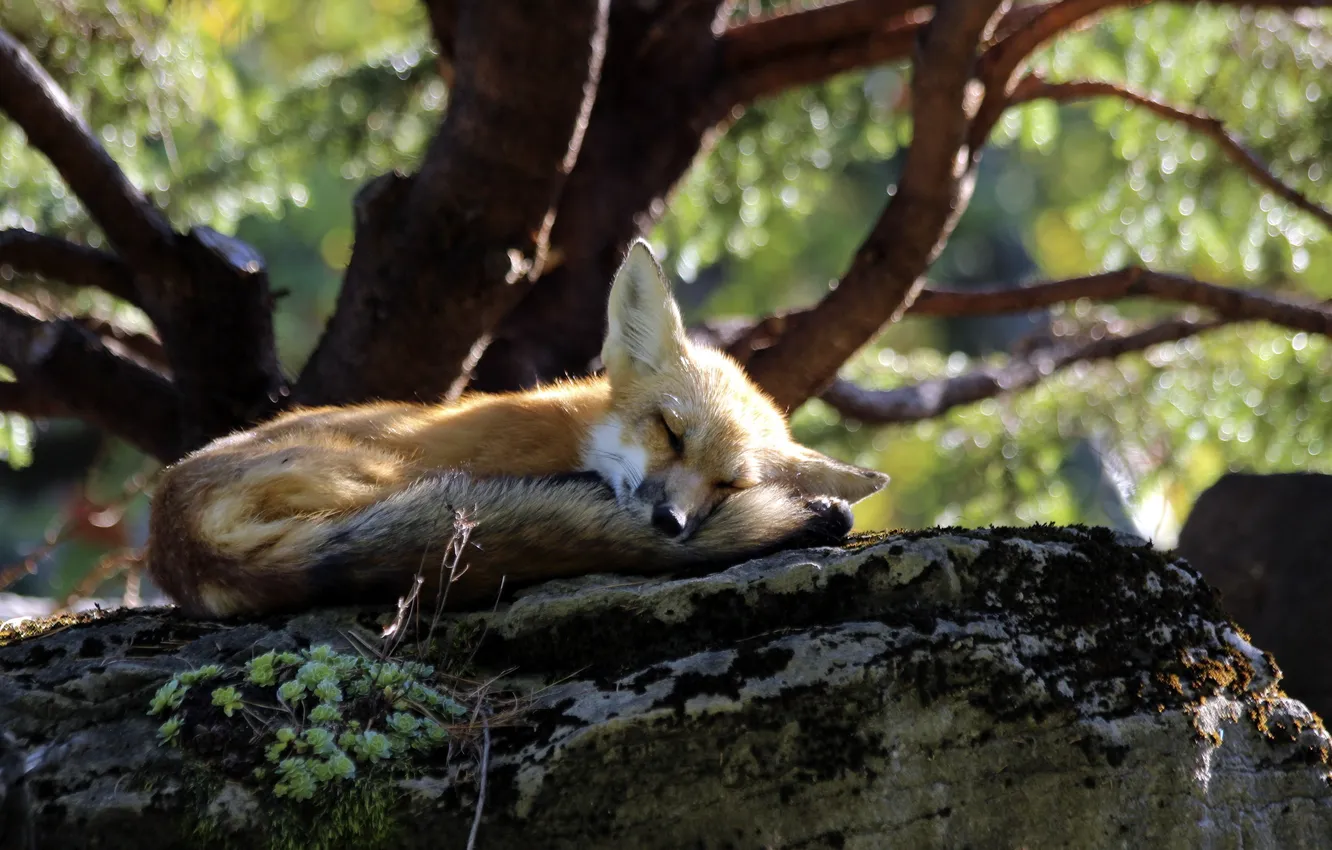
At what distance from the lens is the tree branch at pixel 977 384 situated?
6602mm

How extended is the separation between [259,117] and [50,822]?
5.72 m

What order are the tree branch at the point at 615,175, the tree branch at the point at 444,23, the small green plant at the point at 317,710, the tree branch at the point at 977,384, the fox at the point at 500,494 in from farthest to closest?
the tree branch at the point at 977,384
the tree branch at the point at 615,175
the tree branch at the point at 444,23
the fox at the point at 500,494
the small green plant at the point at 317,710

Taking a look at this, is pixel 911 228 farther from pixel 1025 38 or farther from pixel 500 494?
pixel 500 494

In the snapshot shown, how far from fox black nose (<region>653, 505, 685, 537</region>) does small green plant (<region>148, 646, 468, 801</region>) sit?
0.78m

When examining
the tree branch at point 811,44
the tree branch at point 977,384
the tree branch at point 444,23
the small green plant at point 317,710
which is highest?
the tree branch at point 444,23

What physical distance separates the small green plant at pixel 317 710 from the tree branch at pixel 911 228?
2995 mm

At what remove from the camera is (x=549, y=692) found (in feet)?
9.00

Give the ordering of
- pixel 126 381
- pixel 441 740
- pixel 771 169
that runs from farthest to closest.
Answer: pixel 771 169, pixel 126 381, pixel 441 740

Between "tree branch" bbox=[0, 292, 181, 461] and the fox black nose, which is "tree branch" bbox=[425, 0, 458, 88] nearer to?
"tree branch" bbox=[0, 292, 181, 461]

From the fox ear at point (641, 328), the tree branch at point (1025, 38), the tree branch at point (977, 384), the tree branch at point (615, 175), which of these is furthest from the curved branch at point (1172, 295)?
the fox ear at point (641, 328)

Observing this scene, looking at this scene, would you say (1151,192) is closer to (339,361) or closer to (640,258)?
(640,258)

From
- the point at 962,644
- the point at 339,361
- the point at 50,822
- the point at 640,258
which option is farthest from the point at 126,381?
the point at 962,644

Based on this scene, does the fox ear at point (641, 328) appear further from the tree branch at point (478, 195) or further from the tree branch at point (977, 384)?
the tree branch at point (977, 384)

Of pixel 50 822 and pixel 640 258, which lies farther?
pixel 640 258
